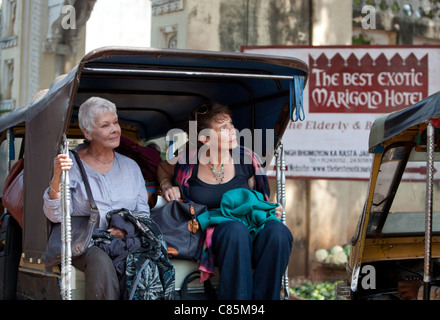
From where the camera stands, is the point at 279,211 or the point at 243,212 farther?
the point at 279,211

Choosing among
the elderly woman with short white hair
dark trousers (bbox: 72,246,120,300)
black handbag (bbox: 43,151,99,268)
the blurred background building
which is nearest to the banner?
the blurred background building

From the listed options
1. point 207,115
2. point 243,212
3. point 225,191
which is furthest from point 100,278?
point 207,115

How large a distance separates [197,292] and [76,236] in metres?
0.89

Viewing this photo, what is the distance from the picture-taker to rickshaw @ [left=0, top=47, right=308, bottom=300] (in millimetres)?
4238

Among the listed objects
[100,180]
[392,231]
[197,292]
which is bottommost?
[197,292]

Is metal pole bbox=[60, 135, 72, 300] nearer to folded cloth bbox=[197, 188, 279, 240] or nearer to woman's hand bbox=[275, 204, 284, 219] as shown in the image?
folded cloth bbox=[197, 188, 279, 240]

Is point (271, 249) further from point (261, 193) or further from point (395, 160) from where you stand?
point (395, 160)

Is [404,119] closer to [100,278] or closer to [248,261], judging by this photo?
[248,261]

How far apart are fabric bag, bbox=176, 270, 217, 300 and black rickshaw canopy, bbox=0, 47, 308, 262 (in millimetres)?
957

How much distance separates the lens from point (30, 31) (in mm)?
9797

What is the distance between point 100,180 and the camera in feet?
15.0

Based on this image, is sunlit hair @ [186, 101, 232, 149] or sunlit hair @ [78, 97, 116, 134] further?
sunlit hair @ [186, 101, 232, 149]

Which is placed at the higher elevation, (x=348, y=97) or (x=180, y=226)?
(x=348, y=97)

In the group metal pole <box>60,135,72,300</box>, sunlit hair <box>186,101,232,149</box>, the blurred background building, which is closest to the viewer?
metal pole <box>60,135,72,300</box>
